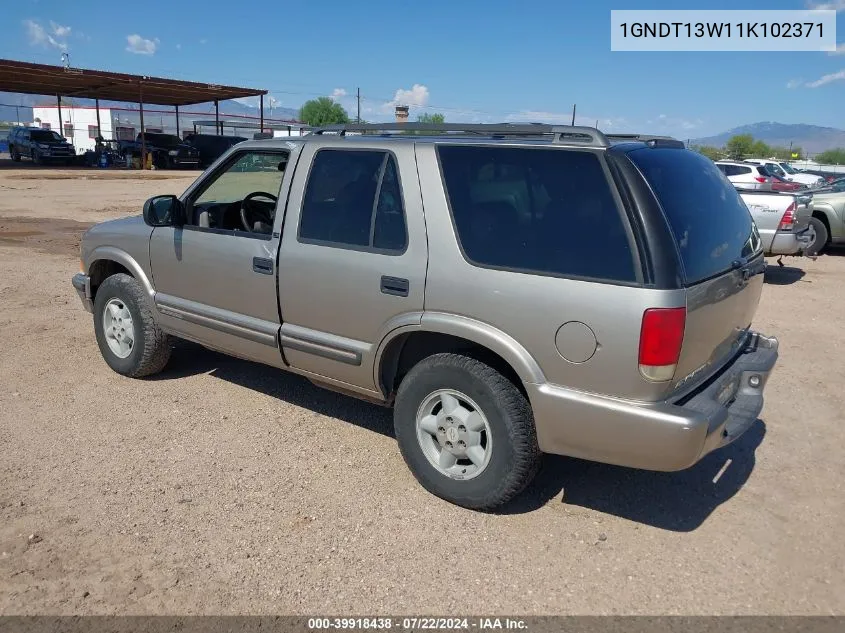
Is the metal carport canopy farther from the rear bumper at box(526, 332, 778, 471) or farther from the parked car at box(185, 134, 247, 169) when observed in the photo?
the rear bumper at box(526, 332, 778, 471)

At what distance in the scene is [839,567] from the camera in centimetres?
323

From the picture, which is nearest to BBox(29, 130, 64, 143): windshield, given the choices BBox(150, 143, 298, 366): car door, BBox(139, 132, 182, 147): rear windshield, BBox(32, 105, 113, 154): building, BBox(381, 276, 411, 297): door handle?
BBox(139, 132, 182, 147): rear windshield

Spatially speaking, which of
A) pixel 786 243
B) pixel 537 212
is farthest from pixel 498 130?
pixel 786 243

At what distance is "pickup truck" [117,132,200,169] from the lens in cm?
3744

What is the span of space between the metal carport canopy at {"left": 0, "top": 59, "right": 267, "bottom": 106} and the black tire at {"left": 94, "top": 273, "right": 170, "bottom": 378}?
2875 centimetres

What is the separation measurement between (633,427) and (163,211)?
3430 mm

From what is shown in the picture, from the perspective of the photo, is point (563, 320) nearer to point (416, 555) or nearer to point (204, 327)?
point (416, 555)

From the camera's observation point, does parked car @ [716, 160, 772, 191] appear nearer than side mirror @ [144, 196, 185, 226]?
No

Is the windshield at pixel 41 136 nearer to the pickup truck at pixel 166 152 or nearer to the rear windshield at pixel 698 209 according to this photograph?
the pickup truck at pixel 166 152

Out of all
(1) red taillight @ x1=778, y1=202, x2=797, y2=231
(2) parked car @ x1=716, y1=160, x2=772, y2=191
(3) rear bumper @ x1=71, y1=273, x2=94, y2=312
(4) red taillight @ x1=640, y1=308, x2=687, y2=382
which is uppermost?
(2) parked car @ x1=716, y1=160, x2=772, y2=191

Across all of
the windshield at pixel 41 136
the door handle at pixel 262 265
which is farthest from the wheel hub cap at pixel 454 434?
the windshield at pixel 41 136

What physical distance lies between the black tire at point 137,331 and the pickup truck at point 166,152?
34.7 m

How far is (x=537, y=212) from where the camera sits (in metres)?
3.35

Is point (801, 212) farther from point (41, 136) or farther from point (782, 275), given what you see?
point (41, 136)
